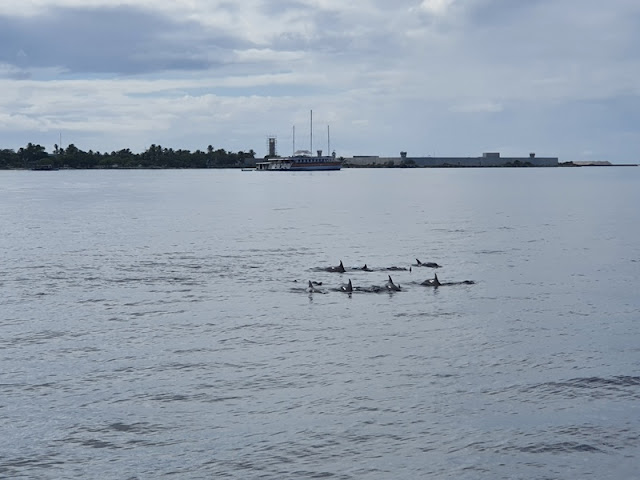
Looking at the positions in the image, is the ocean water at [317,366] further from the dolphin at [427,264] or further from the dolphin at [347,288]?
the dolphin at [427,264]

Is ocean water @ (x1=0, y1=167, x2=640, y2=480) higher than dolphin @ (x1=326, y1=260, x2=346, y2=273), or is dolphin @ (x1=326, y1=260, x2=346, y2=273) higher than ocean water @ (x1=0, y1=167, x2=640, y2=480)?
dolphin @ (x1=326, y1=260, x2=346, y2=273)

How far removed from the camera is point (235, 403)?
32188mm

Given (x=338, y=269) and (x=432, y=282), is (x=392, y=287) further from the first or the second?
(x=338, y=269)

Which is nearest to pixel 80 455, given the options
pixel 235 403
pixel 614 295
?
pixel 235 403

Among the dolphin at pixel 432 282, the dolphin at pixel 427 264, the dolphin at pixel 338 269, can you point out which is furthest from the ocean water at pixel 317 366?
the dolphin at pixel 338 269

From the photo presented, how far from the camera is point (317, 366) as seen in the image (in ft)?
122

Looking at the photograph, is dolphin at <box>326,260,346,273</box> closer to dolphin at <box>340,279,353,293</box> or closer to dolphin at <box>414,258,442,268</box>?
dolphin at <box>414,258,442,268</box>

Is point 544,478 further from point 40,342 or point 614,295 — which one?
point 614,295

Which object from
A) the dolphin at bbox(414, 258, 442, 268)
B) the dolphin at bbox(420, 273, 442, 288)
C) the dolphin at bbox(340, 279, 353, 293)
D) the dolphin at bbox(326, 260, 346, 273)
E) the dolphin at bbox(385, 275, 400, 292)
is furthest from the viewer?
the dolphin at bbox(414, 258, 442, 268)

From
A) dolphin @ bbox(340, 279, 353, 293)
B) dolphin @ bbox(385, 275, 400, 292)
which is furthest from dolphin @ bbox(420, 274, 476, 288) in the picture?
dolphin @ bbox(340, 279, 353, 293)

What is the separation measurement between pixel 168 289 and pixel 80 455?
29.8 metres

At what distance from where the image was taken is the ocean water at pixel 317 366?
2747 centimetres

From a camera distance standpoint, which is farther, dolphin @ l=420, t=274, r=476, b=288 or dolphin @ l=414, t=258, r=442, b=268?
dolphin @ l=414, t=258, r=442, b=268

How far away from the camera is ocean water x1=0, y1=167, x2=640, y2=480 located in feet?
90.1
